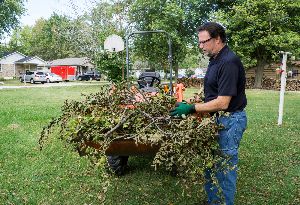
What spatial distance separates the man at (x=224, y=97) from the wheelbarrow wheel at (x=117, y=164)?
2.15m

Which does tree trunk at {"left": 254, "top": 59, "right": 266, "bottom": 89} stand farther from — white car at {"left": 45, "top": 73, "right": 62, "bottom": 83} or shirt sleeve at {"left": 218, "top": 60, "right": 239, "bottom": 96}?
shirt sleeve at {"left": 218, "top": 60, "right": 239, "bottom": 96}

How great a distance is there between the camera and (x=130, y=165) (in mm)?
6340

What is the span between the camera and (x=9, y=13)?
4303 cm

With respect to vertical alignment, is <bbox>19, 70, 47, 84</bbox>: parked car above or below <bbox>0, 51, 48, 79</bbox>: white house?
below

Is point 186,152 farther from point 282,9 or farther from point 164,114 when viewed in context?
point 282,9

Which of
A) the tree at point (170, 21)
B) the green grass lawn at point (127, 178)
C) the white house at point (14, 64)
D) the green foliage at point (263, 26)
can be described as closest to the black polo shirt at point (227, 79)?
the green grass lawn at point (127, 178)

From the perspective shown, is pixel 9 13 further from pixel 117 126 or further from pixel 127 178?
pixel 117 126

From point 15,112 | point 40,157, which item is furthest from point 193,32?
point 40,157

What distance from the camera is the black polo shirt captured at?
3.36 m

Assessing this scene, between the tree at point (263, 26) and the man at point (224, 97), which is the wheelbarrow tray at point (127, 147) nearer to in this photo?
the man at point (224, 97)

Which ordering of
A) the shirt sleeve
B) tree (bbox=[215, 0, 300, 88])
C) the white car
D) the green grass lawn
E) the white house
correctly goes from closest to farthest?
the shirt sleeve
the green grass lawn
tree (bbox=[215, 0, 300, 88])
the white car
the white house

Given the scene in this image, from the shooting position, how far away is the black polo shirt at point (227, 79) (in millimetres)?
3357

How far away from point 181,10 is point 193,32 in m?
3.58

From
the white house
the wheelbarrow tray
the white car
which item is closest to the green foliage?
the white car
